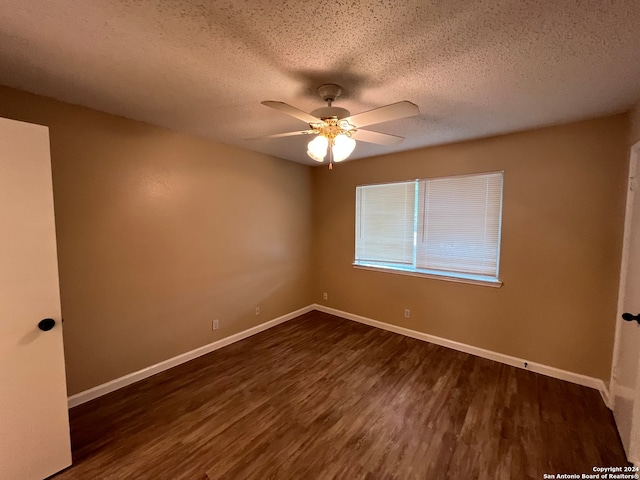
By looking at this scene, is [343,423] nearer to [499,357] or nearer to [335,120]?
[499,357]

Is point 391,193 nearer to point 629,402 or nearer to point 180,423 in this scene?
point 629,402

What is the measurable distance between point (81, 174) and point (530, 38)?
3.19 metres

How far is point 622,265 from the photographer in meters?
2.16

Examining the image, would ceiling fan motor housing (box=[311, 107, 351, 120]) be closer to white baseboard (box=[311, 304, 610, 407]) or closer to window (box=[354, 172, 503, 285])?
window (box=[354, 172, 503, 285])

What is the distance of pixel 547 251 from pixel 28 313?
13.4 feet

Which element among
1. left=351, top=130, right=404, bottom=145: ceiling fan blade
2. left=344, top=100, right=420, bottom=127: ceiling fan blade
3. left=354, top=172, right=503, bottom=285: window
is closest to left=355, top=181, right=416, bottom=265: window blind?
left=354, top=172, right=503, bottom=285: window

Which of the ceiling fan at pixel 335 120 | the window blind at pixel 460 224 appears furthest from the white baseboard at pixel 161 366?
the ceiling fan at pixel 335 120

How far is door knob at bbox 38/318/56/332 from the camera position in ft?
4.90

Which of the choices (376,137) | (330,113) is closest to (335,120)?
(330,113)

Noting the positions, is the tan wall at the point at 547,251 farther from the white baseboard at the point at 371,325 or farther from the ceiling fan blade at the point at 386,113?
the ceiling fan blade at the point at 386,113

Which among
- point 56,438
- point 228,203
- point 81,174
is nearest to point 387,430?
point 56,438

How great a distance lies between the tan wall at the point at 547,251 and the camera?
2.30 meters

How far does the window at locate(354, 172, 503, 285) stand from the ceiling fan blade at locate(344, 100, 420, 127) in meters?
1.83

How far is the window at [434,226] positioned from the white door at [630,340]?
917 millimetres
